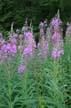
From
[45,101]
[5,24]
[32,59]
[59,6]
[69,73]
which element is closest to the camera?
[45,101]

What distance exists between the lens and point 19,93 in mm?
4219

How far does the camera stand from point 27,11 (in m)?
13.3

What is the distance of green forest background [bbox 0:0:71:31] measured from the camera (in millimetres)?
11359

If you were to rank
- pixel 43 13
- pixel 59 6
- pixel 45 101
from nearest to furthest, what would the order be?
pixel 45 101
pixel 59 6
pixel 43 13

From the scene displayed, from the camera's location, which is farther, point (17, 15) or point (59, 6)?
point (17, 15)

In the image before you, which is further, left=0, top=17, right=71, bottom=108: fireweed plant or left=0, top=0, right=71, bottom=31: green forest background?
left=0, top=0, right=71, bottom=31: green forest background

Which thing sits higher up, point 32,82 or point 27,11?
point 27,11

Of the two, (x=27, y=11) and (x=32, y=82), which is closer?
(x=32, y=82)

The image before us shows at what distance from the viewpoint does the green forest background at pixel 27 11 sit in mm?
11359

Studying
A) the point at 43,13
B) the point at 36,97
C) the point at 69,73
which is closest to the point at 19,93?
the point at 36,97

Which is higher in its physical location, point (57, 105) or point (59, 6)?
point (59, 6)

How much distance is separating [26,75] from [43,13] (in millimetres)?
8652

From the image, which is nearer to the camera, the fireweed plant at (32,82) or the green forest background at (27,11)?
the fireweed plant at (32,82)

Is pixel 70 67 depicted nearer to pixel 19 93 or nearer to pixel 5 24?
pixel 19 93
